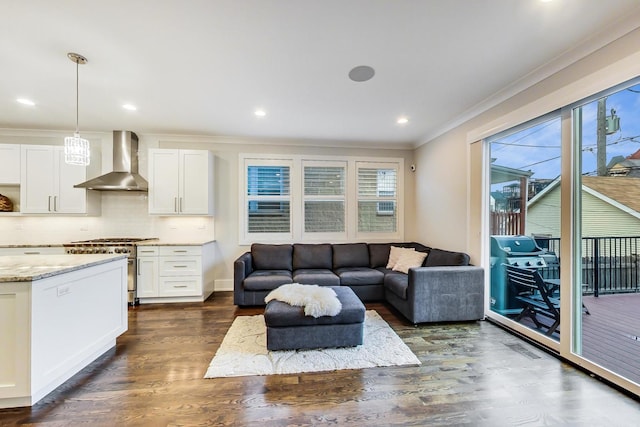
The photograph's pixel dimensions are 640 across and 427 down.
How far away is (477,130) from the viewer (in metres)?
3.47

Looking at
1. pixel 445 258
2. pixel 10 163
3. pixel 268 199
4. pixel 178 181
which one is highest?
pixel 10 163

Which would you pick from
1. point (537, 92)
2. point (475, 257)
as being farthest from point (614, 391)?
point (537, 92)

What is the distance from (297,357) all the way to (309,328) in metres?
0.27

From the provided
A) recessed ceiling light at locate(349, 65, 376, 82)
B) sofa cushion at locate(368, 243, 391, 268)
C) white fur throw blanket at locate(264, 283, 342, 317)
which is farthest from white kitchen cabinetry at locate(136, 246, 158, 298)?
recessed ceiling light at locate(349, 65, 376, 82)

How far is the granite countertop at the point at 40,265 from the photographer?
1832 mm

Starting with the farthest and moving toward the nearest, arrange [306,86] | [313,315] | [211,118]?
1. [211,118]
2. [306,86]
3. [313,315]

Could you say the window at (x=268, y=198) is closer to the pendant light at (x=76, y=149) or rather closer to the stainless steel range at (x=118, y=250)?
the stainless steel range at (x=118, y=250)

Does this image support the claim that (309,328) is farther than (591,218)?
Yes

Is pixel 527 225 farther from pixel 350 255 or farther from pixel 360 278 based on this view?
pixel 350 255

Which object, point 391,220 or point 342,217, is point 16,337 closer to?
point 342,217

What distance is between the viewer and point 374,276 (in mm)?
4082

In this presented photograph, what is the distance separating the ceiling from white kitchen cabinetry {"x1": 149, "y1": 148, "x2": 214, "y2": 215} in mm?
698

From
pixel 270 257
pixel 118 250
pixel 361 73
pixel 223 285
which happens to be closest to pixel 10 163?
pixel 118 250

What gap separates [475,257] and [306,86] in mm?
2990
